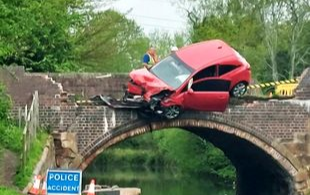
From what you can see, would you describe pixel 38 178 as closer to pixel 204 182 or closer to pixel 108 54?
pixel 108 54

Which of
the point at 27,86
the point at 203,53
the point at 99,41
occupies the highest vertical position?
the point at 99,41

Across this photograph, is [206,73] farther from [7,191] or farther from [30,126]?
[7,191]

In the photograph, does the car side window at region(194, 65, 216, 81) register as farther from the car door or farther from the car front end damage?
the car front end damage

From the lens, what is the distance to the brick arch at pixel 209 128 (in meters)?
27.7

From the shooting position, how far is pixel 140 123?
28.0 m

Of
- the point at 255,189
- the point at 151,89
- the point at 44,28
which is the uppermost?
the point at 44,28

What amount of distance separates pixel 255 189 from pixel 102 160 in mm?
25915

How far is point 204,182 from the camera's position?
49.4 metres

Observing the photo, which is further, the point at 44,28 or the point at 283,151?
the point at 44,28

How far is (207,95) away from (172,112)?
1032mm

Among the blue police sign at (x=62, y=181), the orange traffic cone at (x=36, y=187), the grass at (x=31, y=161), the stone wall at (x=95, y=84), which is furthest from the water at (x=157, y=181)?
the blue police sign at (x=62, y=181)

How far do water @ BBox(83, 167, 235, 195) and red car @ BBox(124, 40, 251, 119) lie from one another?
46.9 feet

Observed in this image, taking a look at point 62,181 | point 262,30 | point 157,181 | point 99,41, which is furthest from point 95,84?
point 262,30

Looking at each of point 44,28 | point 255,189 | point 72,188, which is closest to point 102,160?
point 255,189
